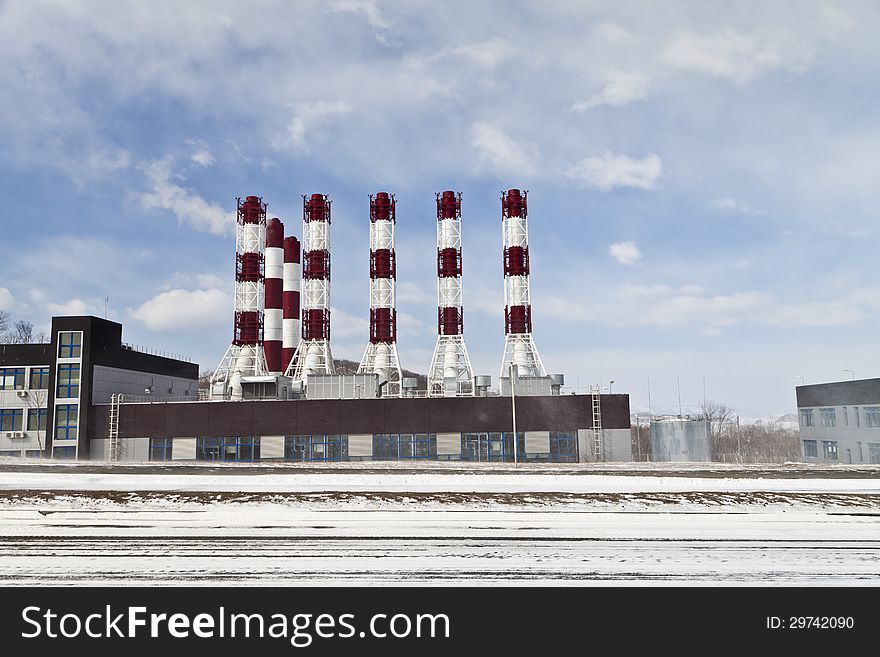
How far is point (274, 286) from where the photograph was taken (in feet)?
194

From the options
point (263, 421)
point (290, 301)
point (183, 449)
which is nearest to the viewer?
point (263, 421)

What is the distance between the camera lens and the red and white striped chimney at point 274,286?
59.1m

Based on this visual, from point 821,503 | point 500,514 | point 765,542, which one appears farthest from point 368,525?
point 821,503

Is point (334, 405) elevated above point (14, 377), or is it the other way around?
point (14, 377)

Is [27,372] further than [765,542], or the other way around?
[27,372]

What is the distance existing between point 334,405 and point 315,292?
18430 mm

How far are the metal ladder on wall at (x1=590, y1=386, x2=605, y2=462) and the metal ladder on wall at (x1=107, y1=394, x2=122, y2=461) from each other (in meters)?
33.6

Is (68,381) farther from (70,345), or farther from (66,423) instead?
(66,423)

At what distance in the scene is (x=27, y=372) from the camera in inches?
1779

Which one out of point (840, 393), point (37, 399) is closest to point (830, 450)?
point (840, 393)

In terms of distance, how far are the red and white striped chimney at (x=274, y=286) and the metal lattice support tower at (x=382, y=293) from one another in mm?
9612
